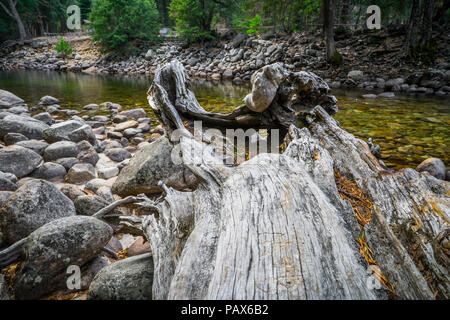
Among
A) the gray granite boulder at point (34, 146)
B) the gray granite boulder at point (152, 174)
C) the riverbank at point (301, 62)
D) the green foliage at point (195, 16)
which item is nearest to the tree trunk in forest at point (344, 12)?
the riverbank at point (301, 62)

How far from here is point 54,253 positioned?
65.7 inches

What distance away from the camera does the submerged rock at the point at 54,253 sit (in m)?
1.62

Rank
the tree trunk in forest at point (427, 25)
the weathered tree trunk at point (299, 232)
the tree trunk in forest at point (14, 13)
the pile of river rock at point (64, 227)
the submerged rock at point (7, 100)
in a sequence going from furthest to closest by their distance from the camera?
the tree trunk in forest at point (14, 13)
the tree trunk in forest at point (427, 25)
the submerged rock at point (7, 100)
the pile of river rock at point (64, 227)
the weathered tree trunk at point (299, 232)

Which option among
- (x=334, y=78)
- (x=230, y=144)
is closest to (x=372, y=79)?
(x=334, y=78)

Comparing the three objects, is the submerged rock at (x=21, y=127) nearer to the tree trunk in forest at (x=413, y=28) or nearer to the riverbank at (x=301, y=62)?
the riverbank at (x=301, y=62)

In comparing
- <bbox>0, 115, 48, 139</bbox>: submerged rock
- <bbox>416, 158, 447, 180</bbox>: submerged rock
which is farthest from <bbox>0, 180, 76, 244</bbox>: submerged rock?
<bbox>416, 158, 447, 180</bbox>: submerged rock

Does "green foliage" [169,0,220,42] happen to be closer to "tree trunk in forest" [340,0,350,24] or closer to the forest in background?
the forest in background

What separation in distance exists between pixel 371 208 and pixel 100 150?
4210 mm

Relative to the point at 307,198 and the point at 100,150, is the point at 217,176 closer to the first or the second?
the point at 307,198

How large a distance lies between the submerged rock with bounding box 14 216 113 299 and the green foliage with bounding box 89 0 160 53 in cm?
2519

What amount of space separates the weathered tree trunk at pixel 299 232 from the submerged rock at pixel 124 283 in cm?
15

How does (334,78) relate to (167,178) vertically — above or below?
above

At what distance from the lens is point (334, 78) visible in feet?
38.1

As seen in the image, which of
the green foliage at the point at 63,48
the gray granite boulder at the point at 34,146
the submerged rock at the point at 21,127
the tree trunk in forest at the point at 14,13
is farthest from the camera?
the tree trunk in forest at the point at 14,13
